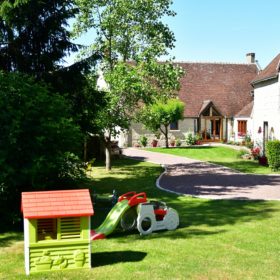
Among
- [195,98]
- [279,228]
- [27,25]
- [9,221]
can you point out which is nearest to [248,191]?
[279,228]

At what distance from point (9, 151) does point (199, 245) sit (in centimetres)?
597

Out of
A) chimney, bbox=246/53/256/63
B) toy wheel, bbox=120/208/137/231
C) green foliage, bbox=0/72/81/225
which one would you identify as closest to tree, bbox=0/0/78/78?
green foliage, bbox=0/72/81/225

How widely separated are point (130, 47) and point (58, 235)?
1904 centimetres

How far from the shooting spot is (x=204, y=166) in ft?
92.2

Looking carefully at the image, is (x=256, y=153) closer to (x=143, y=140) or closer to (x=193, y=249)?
(x=143, y=140)

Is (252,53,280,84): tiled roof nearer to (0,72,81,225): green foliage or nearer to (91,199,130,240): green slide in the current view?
(0,72,81,225): green foliage

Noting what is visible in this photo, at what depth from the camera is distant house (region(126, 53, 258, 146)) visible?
44.0 m

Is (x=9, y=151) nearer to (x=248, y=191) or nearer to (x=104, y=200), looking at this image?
(x=104, y=200)

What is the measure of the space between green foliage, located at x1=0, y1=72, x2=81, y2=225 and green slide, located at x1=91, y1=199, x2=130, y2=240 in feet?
7.47

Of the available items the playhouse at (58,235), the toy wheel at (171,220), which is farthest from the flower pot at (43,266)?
the toy wheel at (171,220)

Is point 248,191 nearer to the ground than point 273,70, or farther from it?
nearer to the ground

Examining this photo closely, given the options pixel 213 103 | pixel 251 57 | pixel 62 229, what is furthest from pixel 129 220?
pixel 251 57

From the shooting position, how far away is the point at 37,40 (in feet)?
58.3

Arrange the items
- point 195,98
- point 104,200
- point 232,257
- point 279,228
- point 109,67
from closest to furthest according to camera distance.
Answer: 1. point 232,257
2. point 279,228
3. point 104,200
4. point 109,67
5. point 195,98
